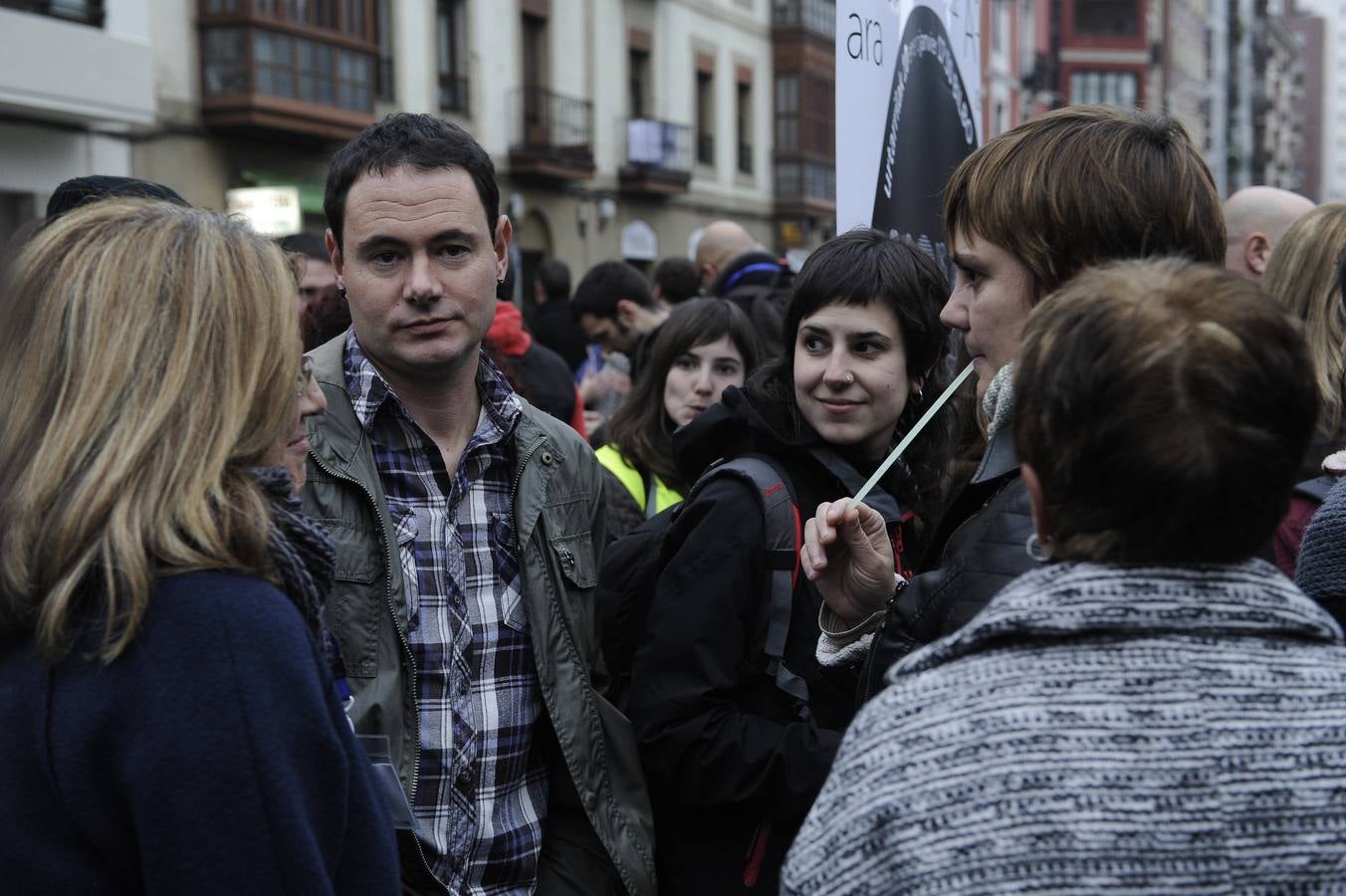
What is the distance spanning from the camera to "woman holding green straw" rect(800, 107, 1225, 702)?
1959 mm

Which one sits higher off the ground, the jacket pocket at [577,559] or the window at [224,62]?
the window at [224,62]

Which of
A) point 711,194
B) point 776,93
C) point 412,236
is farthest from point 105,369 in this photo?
point 776,93

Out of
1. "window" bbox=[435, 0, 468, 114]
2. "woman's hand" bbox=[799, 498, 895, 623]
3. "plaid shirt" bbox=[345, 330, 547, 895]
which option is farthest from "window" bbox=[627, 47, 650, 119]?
"woman's hand" bbox=[799, 498, 895, 623]

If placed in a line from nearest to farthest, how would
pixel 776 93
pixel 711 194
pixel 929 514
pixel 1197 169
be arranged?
pixel 1197 169 < pixel 929 514 < pixel 711 194 < pixel 776 93

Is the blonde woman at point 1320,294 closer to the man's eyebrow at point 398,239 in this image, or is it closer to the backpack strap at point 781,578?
the backpack strap at point 781,578

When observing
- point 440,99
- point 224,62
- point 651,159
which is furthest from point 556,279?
point 651,159

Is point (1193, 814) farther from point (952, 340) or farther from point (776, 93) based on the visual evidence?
point (776, 93)

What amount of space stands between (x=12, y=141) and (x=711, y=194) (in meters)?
16.1

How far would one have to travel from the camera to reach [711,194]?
28.9 metres

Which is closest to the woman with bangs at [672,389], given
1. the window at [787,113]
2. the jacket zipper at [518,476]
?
the jacket zipper at [518,476]

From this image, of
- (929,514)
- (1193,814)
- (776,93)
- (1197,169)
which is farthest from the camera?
(776,93)

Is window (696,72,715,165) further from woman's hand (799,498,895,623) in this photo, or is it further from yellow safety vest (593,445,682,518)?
woman's hand (799,498,895,623)

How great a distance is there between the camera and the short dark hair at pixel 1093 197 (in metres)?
1.99

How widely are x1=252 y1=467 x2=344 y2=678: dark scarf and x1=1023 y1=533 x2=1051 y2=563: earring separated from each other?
2.77 feet
